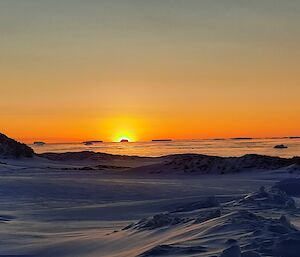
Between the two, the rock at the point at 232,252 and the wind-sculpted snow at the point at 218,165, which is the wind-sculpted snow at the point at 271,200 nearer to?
the rock at the point at 232,252

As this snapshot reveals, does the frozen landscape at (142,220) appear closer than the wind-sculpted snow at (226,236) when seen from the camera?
No

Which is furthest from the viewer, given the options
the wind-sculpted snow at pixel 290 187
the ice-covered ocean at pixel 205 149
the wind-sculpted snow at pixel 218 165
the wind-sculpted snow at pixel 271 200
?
the ice-covered ocean at pixel 205 149

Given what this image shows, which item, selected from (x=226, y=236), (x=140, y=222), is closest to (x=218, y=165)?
(x=140, y=222)

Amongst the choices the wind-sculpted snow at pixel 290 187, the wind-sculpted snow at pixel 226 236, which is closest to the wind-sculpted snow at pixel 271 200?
the wind-sculpted snow at pixel 226 236

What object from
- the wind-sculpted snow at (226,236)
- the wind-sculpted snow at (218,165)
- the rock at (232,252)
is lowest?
the rock at (232,252)

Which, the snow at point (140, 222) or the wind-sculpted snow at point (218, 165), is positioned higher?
the wind-sculpted snow at point (218, 165)

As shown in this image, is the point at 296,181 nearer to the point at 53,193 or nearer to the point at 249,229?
the point at 53,193

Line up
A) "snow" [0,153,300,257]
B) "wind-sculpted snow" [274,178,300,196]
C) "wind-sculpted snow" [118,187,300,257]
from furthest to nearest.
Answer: "wind-sculpted snow" [274,178,300,196]
"snow" [0,153,300,257]
"wind-sculpted snow" [118,187,300,257]

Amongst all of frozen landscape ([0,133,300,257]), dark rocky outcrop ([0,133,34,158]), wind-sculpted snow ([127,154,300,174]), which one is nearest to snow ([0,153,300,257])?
frozen landscape ([0,133,300,257])

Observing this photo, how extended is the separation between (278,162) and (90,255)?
78.6 feet

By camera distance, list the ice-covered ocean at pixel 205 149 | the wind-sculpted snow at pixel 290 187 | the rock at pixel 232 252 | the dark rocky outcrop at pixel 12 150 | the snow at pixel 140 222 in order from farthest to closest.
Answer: the ice-covered ocean at pixel 205 149 → the dark rocky outcrop at pixel 12 150 → the wind-sculpted snow at pixel 290 187 → the snow at pixel 140 222 → the rock at pixel 232 252

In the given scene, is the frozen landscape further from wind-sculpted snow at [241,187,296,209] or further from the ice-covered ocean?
the ice-covered ocean

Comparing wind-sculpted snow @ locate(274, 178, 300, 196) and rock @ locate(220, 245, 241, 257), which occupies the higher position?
→ wind-sculpted snow @ locate(274, 178, 300, 196)

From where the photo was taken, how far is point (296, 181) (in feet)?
50.6
